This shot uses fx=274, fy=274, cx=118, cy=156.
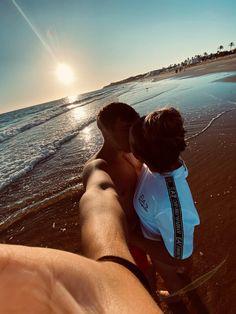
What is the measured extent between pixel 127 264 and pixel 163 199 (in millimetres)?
1105

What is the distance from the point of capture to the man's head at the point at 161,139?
6.97 ft

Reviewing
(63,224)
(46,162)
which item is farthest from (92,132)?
(63,224)

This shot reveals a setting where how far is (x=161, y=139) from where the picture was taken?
213 cm

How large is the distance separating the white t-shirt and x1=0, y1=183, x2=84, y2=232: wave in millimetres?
3871

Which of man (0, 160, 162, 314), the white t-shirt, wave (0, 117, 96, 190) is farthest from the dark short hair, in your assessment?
wave (0, 117, 96, 190)

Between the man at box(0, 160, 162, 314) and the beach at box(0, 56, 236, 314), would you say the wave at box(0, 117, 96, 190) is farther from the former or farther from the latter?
the man at box(0, 160, 162, 314)

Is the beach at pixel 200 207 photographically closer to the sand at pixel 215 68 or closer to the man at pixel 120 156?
the man at pixel 120 156

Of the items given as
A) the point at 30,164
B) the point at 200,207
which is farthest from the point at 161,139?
the point at 30,164

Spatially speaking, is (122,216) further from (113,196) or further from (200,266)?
(200,266)

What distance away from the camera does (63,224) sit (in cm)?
493

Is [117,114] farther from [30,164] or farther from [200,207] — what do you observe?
[30,164]

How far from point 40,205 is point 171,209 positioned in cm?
428

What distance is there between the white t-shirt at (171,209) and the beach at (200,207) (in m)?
1.04

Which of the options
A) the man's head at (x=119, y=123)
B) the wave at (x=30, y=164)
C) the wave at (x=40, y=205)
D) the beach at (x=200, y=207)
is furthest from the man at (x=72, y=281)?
the wave at (x=30, y=164)
